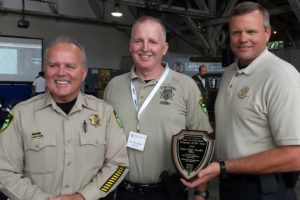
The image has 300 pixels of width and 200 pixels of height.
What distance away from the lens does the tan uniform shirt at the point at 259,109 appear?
4.64ft

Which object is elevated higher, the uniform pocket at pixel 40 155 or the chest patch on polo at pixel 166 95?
the chest patch on polo at pixel 166 95

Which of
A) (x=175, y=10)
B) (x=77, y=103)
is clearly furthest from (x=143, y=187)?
(x=175, y=10)

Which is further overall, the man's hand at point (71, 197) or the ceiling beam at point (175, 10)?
the ceiling beam at point (175, 10)

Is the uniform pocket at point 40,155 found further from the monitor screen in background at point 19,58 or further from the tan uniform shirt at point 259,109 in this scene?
the monitor screen in background at point 19,58

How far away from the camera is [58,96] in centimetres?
158

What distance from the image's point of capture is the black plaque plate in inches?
61.0

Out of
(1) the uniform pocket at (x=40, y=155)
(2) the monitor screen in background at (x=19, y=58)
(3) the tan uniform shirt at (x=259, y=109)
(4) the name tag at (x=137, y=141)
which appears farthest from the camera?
(2) the monitor screen in background at (x=19, y=58)

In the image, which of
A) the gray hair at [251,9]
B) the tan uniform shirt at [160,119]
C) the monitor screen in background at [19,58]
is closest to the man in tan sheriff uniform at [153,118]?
the tan uniform shirt at [160,119]

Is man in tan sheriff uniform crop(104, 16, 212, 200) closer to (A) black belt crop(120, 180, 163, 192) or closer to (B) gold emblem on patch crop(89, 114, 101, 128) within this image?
(A) black belt crop(120, 180, 163, 192)

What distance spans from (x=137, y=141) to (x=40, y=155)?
50cm

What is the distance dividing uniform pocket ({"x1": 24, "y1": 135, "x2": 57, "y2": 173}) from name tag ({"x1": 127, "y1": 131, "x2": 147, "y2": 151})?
42 centimetres

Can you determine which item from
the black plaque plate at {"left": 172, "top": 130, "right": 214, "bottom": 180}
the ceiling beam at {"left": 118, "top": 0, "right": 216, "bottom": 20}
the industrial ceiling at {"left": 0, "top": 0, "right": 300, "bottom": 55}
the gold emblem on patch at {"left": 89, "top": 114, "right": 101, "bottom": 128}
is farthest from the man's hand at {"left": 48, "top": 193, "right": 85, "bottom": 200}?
the ceiling beam at {"left": 118, "top": 0, "right": 216, "bottom": 20}

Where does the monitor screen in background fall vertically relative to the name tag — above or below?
above

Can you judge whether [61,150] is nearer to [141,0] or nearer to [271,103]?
[271,103]
